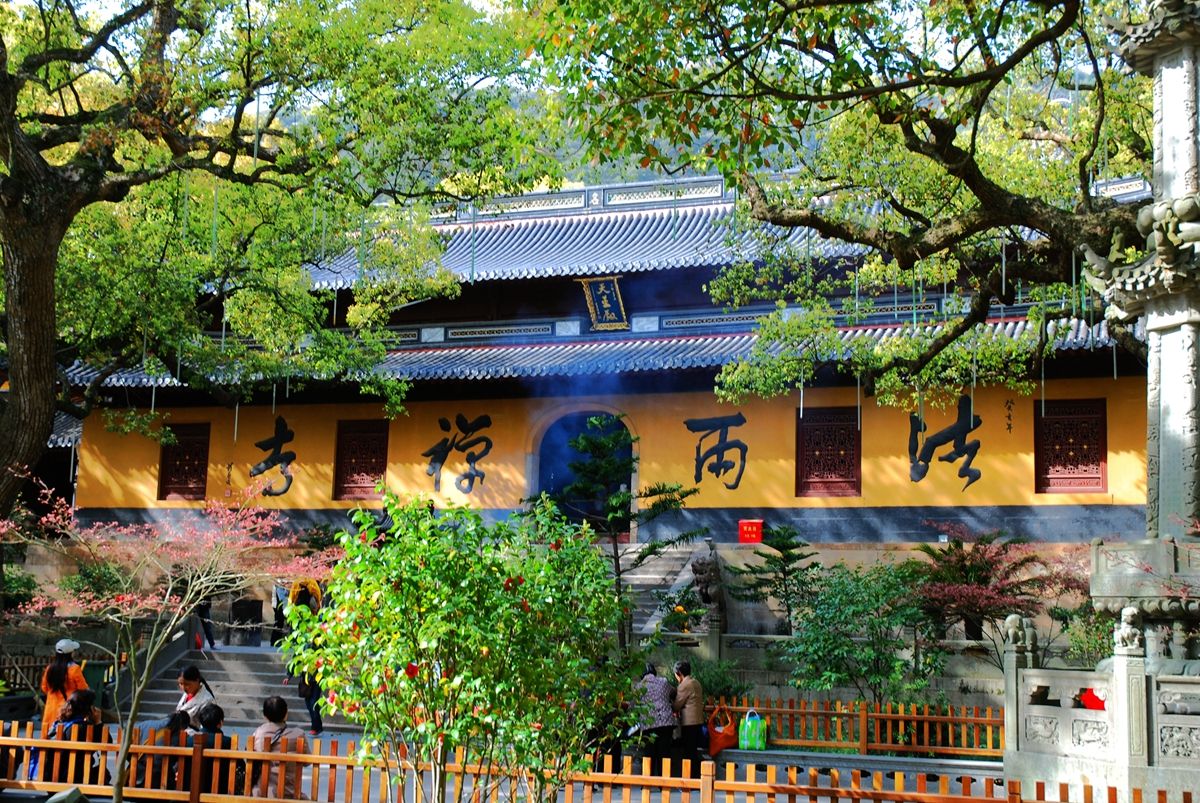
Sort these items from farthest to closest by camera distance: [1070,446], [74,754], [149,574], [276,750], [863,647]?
[149,574]
[1070,446]
[863,647]
[74,754]
[276,750]

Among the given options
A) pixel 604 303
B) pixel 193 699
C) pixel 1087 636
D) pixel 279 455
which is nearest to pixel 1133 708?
pixel 1087 636

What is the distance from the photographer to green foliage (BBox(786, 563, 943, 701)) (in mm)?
13648

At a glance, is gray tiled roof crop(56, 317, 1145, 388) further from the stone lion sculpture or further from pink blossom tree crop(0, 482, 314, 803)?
the stone lion sculpture

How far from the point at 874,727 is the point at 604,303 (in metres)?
11.4

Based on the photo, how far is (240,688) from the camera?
1658 cm

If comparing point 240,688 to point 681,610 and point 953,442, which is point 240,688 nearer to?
point 681,610

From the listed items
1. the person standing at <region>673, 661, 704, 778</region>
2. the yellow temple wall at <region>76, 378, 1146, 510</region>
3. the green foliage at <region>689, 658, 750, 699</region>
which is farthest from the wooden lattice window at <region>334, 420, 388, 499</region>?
the person standing at <region>673, 661, 704, 778</region>

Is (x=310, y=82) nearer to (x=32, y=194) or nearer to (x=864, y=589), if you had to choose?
(x=32, y=194)

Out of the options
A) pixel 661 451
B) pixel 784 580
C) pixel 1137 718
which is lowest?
pixel 1137 718

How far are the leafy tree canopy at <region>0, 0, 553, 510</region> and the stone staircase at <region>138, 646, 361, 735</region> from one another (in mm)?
4225

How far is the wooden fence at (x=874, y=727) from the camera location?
39.5 feet

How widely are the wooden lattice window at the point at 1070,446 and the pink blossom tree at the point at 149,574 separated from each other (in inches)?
420

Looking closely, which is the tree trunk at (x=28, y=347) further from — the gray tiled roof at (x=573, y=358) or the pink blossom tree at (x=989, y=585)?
the pink blossom tree at (x=989, y=585)

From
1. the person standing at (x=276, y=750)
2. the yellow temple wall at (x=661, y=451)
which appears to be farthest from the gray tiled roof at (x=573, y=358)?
the person standing at (x=276, y=750)
